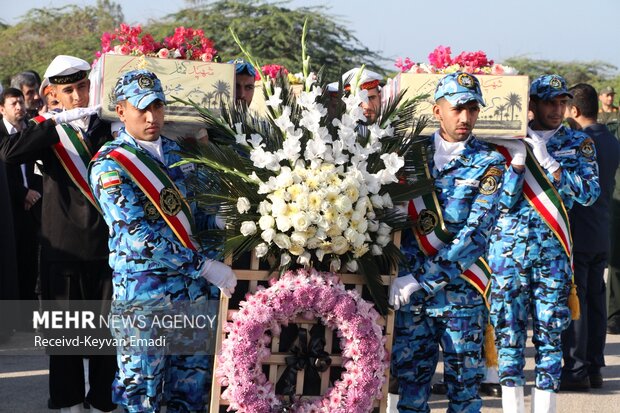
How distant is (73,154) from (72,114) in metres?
Result: 0.26

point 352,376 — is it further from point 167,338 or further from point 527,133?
point 527,133

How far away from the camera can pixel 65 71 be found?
6.30 metres

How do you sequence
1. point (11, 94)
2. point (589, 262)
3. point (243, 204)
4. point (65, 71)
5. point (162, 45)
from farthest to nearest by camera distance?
point (11, 94), point (589, 262), point (65, 71), point (162, 45), point (243, 204)

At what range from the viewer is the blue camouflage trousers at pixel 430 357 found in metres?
5.42

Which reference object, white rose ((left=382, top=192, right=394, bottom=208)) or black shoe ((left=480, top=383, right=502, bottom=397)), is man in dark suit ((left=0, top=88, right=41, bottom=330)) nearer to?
black shoe ((left=480, top=383, right=502, bottom=397))

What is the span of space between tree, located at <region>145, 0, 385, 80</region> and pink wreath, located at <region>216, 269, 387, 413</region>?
16257mm

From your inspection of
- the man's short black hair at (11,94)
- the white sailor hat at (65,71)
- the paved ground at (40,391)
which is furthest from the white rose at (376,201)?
the man's short black hair at (11,94)

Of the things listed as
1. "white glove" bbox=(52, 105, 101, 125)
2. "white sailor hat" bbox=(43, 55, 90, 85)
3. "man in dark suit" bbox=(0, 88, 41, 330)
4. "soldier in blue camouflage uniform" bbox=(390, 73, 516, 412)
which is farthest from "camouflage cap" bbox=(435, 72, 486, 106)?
"man in dark suit" bbox=(0, 88, 41, 330)

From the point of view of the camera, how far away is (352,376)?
484 centimetres

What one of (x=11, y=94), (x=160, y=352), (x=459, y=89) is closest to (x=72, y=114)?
(x=160, y=352)

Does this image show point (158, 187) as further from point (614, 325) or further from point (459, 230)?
point (614, 325)

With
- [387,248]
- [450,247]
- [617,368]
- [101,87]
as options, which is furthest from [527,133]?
[617,368]

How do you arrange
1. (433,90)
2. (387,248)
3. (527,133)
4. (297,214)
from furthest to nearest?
(527,133)
(433,90)
(387,248)
(297,214)

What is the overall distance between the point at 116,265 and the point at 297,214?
3.47 ft
